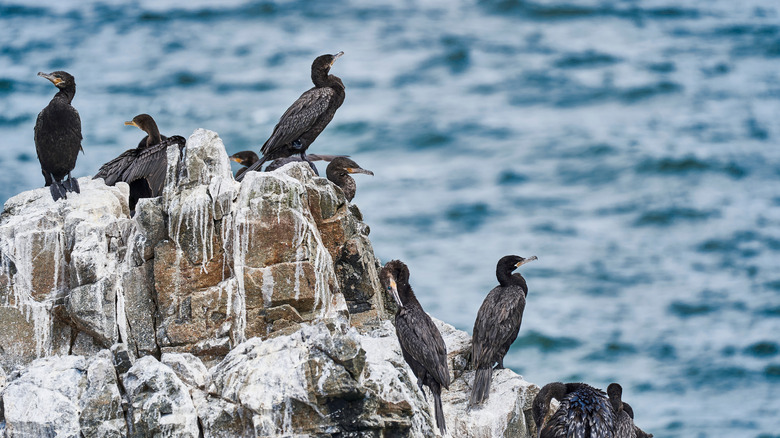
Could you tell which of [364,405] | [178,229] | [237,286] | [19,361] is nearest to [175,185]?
[178,229]

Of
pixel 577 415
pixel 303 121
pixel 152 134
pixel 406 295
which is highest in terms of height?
pixel 303 121

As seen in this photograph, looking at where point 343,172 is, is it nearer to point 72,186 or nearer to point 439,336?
point 439,336

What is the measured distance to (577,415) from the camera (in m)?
11.4

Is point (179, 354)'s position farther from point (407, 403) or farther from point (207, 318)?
point (407, 403)

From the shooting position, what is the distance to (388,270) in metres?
12.4

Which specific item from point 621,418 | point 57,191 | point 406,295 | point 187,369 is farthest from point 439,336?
point 57,191

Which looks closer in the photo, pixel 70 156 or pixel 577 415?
pixel 577 415

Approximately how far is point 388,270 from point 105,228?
3.13 m

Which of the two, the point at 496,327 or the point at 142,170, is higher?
the point at 142,170

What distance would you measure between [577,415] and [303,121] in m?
4.83

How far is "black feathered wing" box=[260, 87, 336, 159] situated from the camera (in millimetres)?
13586

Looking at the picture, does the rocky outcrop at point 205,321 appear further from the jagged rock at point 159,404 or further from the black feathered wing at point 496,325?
the black feathered wing at point 496,325

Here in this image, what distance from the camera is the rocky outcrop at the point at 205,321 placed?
9492 mm

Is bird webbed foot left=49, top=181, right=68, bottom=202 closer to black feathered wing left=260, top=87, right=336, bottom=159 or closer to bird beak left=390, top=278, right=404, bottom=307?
black feathered wing left=260, top=87, right=336, bottom=159
